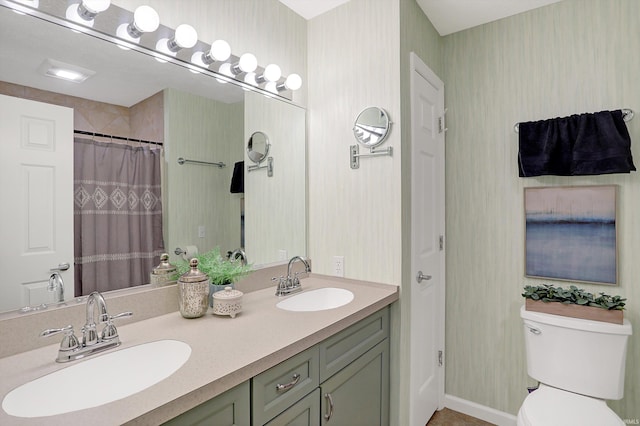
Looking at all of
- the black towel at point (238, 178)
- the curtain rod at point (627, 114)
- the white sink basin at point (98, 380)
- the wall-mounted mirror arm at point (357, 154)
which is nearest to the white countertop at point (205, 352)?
the white sink basin at point (98, 380)

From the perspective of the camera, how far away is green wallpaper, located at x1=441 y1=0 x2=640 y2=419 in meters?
1.77

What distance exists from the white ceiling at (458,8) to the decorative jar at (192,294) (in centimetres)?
164

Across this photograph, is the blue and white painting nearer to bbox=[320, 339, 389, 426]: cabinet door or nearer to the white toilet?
the white toilet

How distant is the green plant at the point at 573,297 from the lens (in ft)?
5.43

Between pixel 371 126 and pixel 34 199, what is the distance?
4.85ft

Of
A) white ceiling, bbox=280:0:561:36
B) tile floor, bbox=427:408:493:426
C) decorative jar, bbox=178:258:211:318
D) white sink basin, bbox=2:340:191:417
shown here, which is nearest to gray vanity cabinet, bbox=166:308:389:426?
white sink basin, bbox=2:340:191:417

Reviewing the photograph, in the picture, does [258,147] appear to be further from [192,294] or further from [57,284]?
[57,284]

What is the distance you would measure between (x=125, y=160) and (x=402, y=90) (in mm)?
1364

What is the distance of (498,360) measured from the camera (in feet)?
7.04

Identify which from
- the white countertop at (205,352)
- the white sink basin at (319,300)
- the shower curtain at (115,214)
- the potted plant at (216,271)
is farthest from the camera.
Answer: the white sink basin at (319,300)

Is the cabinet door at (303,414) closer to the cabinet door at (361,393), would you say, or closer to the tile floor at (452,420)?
the cabinet door at (361,393)

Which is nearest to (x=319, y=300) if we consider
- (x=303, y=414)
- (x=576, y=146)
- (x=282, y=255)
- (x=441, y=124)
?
(x=282, y=255)

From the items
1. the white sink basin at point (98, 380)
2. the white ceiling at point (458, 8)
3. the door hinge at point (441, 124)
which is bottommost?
the white sink basin at point (98, 380)

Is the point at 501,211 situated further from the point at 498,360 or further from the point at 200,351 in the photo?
the point at 200,351
